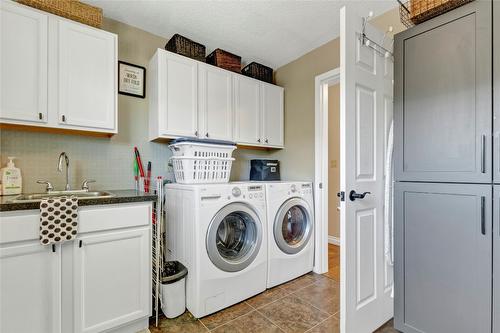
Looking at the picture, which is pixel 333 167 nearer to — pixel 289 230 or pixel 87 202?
pixel 289 230

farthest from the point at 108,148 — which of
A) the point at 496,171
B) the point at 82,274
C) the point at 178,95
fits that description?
the point at 496,171

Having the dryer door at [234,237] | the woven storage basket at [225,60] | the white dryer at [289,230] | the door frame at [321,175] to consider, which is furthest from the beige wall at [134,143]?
the dryer door at [234,237]

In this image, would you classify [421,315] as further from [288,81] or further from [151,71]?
[151,71]

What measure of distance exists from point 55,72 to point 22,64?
17cm

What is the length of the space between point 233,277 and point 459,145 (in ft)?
5.67

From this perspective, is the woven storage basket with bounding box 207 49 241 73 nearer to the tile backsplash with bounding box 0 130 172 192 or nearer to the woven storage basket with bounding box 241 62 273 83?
the woven storage basket with bounding box 241 62 273 83

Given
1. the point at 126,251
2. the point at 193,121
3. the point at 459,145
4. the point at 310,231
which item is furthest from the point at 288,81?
the point at 126,251

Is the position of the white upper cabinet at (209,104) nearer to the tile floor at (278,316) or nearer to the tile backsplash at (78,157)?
the tile backsplash at (78,157)

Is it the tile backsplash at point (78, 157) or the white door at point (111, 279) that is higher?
the tile backsplash at point (78, 157)

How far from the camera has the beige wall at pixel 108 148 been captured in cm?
179

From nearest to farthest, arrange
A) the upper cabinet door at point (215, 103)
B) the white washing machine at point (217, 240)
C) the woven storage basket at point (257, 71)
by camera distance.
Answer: the white washing machine at point (217, 240)
the upper cabinet door at point (215, 103)
the woven storage basket at point (257, 71)

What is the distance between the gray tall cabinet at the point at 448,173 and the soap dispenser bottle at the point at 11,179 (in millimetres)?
2599

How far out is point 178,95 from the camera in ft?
7.21

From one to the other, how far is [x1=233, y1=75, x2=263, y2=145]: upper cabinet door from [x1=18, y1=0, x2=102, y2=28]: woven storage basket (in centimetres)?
128
